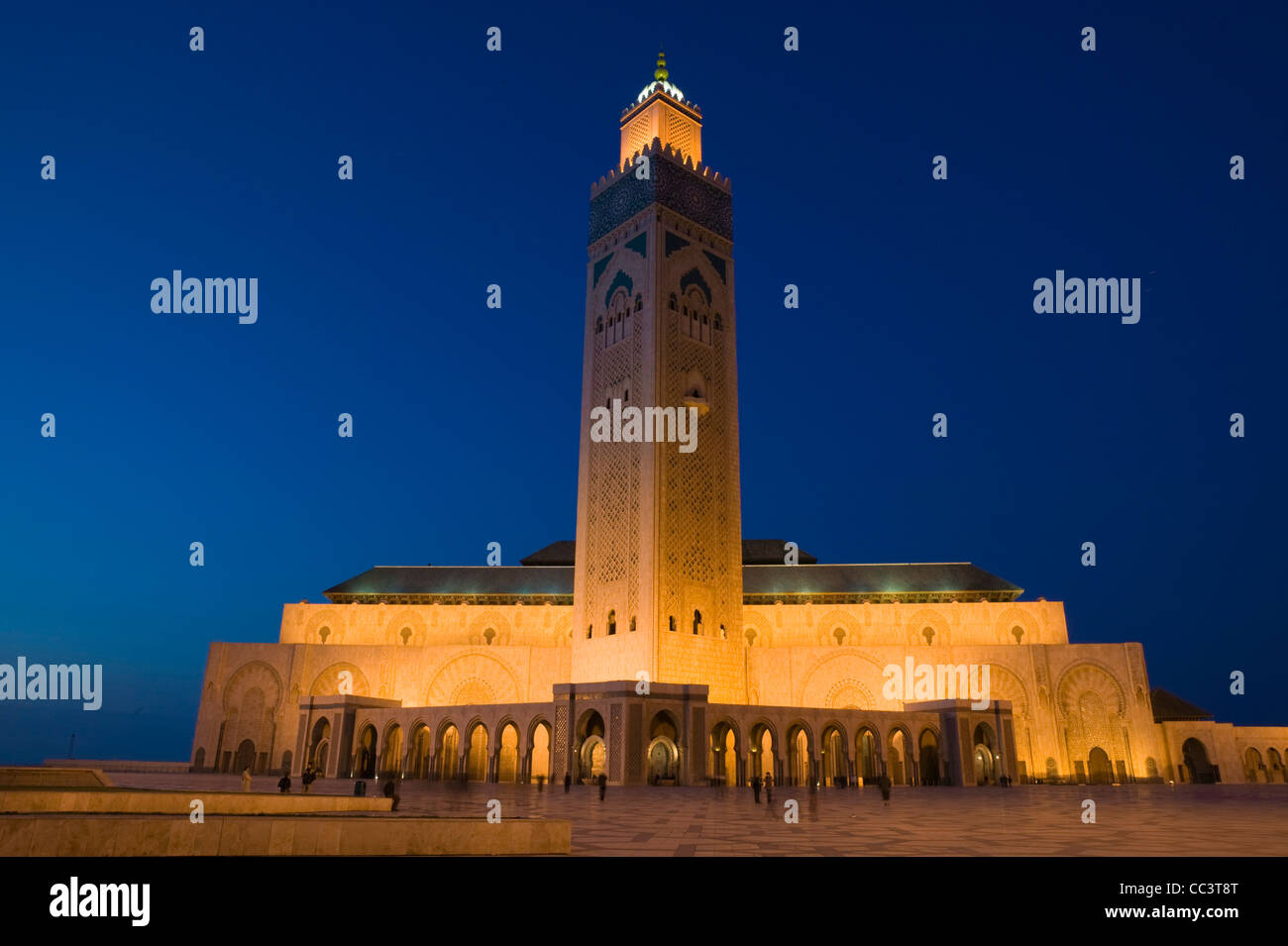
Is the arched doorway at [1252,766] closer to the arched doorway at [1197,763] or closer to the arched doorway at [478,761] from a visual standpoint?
the arched doorway at [1197,763]

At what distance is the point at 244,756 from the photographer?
127 feet

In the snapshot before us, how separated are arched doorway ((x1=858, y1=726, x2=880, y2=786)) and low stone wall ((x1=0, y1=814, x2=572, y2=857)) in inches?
1088

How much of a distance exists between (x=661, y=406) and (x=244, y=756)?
24.0 m

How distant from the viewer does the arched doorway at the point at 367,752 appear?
33812 millimetres

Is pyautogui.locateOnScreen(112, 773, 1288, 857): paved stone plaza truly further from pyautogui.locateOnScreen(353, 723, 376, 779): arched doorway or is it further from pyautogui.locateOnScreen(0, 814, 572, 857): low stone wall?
pyautogui.locateOnScreen(353, 723, 376, 779): arched doorway

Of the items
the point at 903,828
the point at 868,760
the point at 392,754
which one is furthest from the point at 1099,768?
the point at 903,828

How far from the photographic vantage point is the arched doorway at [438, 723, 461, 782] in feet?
109

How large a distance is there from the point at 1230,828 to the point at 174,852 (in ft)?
41.4

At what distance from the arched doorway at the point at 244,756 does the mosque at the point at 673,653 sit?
0.09 metres

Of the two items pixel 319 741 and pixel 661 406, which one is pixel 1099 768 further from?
pixel 319 741
